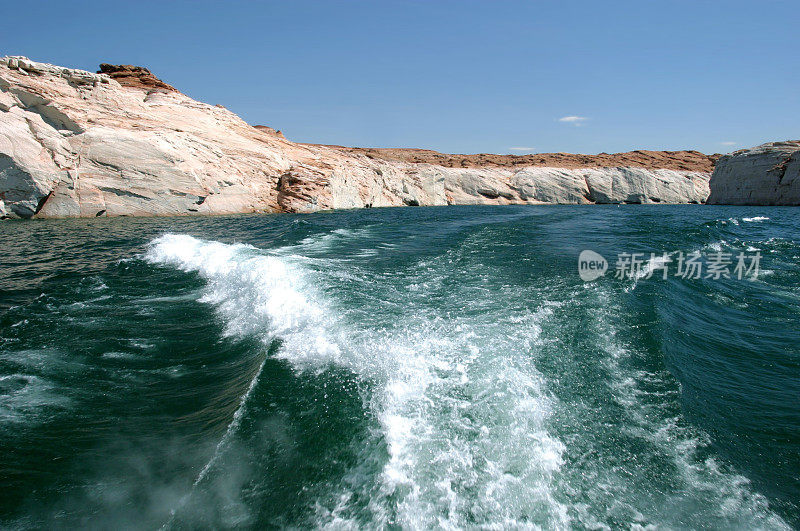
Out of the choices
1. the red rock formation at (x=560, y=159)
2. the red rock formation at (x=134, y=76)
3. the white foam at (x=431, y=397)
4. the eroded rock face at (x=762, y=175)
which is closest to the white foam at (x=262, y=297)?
the white foam at (x=431, y=397)

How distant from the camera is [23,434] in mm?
3113

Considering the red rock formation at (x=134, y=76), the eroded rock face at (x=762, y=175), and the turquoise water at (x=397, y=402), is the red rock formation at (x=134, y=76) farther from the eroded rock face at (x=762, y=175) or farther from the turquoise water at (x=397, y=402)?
the eroded rock face at (x=762, y=175)

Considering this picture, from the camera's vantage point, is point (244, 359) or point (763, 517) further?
point (244, 359)

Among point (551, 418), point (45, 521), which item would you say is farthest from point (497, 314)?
point (45, 521)

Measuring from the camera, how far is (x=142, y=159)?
736 inches

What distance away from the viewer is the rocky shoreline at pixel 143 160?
1623cm

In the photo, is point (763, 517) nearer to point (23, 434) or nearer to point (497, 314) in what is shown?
point (497, 314)

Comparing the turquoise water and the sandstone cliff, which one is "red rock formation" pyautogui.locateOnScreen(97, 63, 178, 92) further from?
the turquoise water

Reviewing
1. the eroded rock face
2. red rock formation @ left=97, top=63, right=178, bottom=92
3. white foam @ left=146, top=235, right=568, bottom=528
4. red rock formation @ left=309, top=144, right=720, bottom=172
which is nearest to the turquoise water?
white foam @ left=146, top=235, right=568, bottom=528

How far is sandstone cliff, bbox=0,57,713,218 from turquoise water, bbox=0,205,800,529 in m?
12.3

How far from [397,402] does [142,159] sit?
21.3 m

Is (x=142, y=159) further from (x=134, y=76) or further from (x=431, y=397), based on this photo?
(x=431, y=397)

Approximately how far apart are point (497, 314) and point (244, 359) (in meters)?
3.68

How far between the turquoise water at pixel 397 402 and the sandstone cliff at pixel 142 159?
40.3 ft
